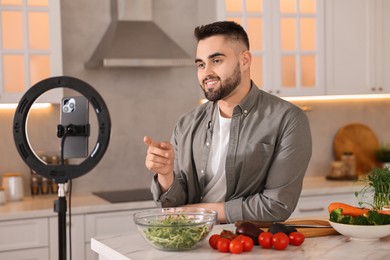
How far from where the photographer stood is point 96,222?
13.0ft

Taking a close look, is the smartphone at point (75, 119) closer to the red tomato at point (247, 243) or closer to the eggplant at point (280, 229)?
the red tomato at point (247, 243)

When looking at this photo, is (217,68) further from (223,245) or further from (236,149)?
(223,245)

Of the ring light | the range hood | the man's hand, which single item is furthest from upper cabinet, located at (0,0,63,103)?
the ring light

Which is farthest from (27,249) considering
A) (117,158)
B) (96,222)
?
(117,158)

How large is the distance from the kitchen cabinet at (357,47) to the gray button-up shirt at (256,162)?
1995 mm

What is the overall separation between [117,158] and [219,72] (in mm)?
1993

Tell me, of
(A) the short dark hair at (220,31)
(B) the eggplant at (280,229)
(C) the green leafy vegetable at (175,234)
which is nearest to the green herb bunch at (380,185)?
(B) the eggplant at (280,229)

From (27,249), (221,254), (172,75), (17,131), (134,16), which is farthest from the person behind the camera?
(172,75)

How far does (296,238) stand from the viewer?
7.13ft

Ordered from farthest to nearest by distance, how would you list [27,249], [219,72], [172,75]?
[172,75] → [27,249] → [219,72]

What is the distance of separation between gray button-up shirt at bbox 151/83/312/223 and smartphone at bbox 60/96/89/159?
35.2 inches

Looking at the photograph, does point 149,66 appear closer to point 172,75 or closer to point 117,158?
point 172,75

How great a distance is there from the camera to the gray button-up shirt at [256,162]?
2.75 meters

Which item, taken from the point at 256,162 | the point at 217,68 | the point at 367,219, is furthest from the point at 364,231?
the point at 217,68
